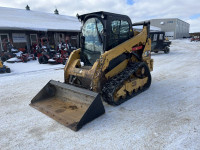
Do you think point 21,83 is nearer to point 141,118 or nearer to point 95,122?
point 95,122

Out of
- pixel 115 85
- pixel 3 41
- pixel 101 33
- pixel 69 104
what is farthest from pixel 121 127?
pixel 3 41

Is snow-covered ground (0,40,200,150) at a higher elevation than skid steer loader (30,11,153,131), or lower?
lower

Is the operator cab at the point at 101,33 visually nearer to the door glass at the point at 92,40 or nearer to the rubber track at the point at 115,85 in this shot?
the door glass at the point at 92,40

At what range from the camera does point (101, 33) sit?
12.9 feet

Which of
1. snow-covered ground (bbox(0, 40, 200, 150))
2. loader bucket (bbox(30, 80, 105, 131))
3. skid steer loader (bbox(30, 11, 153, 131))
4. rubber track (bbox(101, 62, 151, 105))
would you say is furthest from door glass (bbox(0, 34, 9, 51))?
rubber track (bbox(101, 62, 151, 105))

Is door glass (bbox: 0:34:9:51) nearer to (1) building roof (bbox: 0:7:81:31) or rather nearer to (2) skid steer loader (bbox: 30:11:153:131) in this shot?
→ (1) building roof (bbox: 0:7:81:31)

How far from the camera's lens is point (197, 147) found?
244 cm

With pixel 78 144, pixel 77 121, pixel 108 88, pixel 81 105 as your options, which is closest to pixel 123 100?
A: pixel 108 88

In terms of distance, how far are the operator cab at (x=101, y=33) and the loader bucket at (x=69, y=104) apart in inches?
49.0

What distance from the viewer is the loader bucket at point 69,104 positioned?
3072 millimetres

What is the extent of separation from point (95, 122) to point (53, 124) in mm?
907

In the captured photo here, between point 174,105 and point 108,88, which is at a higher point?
point 108,88

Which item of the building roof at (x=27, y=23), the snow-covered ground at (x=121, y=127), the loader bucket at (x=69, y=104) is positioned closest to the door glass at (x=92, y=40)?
the loader bucket at (x=69, y=104)

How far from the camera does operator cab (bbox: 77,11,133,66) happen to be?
3873mm
